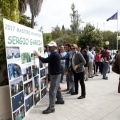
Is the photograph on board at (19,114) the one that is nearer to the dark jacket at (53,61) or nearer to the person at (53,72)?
the person at (53,72)

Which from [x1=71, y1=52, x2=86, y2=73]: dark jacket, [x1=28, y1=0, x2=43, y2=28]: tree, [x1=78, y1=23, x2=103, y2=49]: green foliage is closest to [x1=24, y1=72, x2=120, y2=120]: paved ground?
[x1=71, y1=52, x2=86, y2=73]: dark jacket

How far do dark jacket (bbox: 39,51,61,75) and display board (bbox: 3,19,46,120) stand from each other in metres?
0.45

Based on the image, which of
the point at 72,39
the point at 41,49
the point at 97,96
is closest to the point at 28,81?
the point at 41,49

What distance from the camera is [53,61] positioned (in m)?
5.49

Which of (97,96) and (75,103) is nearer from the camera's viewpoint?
(75,103)

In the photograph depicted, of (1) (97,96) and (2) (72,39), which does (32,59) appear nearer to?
(1) (97,96)

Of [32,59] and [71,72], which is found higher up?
[32,59]

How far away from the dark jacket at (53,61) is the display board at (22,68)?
45cm

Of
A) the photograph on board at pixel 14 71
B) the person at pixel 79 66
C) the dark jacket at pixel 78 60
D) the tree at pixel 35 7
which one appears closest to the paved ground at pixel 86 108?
the person at pixel 79 66

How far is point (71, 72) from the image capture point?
773 cm

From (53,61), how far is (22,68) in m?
0.86

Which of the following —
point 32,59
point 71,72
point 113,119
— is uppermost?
point 32,59

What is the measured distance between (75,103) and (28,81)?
5.78ft

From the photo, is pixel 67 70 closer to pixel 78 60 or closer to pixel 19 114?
pixel 78 60
